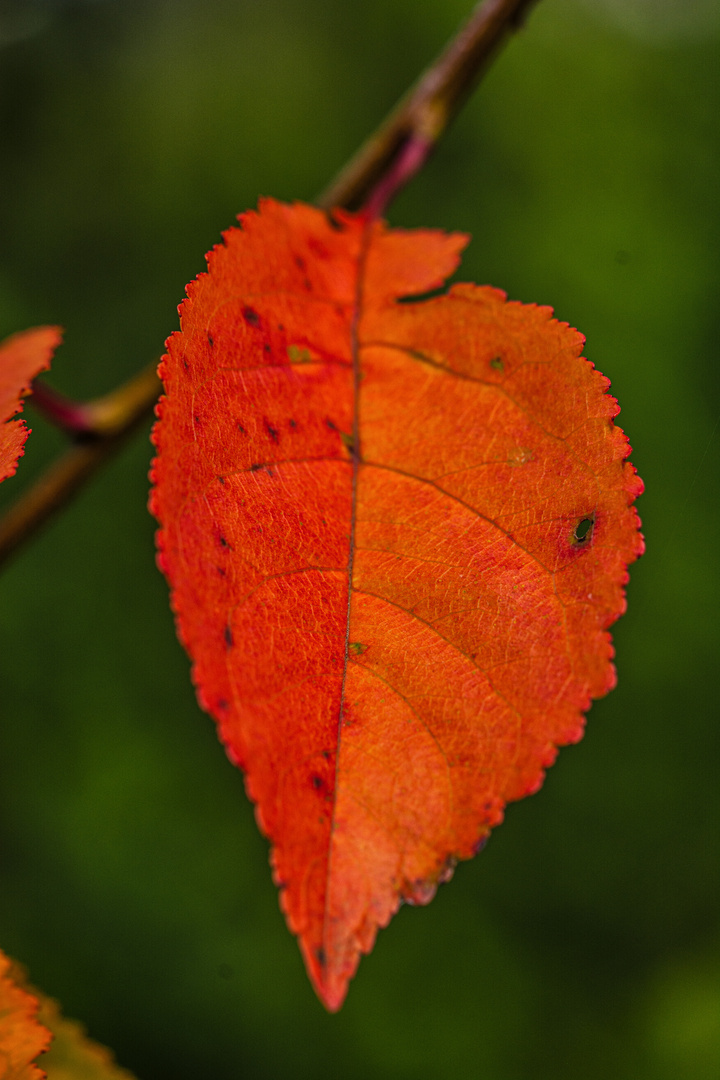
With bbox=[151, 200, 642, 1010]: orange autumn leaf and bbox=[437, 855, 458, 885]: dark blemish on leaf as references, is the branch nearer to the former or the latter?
bbox=[151, 200, 642, 1010]: orange autumn leaf

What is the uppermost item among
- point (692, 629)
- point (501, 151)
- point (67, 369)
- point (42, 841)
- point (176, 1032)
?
point (501, 151)

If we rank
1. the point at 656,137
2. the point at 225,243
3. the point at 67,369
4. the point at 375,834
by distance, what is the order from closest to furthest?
1. the point at 375,834
2. the point at 225,243
3. the point at 656,137
4. the point at 67,369

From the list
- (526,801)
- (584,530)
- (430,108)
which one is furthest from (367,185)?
(526,801)

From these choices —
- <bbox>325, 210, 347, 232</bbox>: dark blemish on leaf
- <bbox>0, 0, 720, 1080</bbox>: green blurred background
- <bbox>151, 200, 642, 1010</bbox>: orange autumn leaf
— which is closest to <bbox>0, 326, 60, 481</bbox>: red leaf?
<bbox>151, 200, 642, 1010</bbox>: orange autumn leaf

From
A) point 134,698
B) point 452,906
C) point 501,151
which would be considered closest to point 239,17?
point 501,151

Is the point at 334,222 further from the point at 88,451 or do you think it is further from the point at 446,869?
the point at 446,869

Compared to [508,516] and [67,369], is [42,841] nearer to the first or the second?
[67,369]

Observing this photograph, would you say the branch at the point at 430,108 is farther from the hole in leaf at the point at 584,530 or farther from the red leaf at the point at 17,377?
the hole in leaf at the point at 584,530
